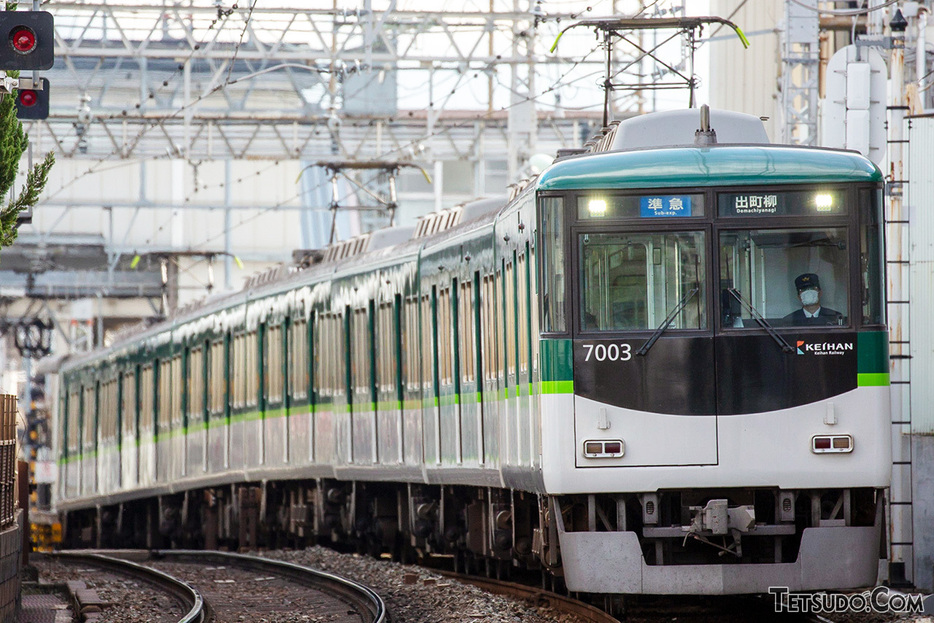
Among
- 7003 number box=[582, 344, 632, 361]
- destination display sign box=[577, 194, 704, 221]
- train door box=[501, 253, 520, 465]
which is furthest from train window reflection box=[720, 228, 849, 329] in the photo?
train door box=[501, 253, 520, 465]

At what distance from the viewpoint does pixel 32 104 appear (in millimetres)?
12914

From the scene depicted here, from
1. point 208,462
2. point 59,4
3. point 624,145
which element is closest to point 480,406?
point 624,145

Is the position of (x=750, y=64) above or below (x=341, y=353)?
above

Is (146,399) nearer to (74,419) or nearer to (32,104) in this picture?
(74,419)

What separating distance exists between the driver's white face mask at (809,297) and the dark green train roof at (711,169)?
1.96 ft

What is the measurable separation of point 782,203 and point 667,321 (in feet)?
2.91

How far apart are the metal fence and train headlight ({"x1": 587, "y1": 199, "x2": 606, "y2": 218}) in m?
4.42

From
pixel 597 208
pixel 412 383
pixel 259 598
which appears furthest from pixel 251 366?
pixel 597 208

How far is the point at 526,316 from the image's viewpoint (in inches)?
426

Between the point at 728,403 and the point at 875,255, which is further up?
the point at 875,255

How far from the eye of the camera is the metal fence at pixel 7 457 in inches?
482

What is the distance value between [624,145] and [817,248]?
1545 millimetres

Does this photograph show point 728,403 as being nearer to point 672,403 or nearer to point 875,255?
point 672,403
